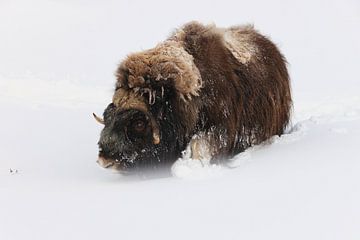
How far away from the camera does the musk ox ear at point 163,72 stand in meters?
3.44

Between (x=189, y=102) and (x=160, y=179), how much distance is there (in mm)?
523

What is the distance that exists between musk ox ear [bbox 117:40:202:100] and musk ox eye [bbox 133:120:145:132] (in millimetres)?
211

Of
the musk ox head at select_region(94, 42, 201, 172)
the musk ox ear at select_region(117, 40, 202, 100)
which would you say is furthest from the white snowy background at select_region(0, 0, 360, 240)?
the musk ox ear at select_region(117, 40, 202, 100)

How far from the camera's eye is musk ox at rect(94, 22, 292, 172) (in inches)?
136

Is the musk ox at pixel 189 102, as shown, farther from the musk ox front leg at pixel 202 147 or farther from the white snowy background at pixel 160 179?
the white snowy background at pixel 160 179

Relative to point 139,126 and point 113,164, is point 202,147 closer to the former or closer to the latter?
point 139,126

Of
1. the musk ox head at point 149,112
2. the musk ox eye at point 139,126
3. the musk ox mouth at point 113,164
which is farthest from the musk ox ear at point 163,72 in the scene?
the musk ox mouth at point 113,164

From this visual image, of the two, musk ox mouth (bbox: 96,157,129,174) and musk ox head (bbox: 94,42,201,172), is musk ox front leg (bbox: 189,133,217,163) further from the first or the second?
musk ox mouth (bbox: 96,157,129,174)

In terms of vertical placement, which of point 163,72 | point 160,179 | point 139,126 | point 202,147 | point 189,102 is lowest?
point 160,179

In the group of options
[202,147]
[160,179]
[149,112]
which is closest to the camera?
[160,179]

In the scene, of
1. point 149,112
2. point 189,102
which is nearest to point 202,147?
point 189,102

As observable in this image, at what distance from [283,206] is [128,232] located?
0.68 m

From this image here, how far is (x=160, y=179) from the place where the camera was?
3.28 metres

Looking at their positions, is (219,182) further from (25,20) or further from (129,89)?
(25,20)
